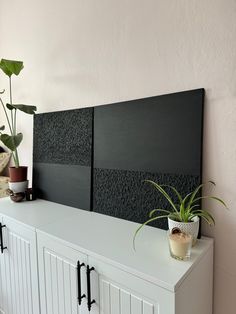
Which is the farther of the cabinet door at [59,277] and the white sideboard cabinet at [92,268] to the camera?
the cabinet door at [59,277]

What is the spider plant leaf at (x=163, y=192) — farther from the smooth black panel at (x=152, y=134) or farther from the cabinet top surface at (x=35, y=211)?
the cabinet top surface at (x=35, y=211)

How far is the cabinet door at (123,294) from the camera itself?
30.7 inches

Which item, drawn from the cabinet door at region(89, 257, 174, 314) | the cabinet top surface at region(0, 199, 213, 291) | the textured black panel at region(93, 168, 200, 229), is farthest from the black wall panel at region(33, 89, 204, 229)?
the cabinet door at region(89, 257, 174, 314)

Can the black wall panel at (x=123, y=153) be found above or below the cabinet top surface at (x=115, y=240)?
above

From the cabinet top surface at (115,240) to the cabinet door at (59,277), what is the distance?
0.05 metres

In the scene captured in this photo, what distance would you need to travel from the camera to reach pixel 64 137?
170 centimetres

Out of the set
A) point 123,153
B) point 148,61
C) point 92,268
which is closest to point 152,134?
point 123,153

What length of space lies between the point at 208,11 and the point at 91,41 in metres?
0.79

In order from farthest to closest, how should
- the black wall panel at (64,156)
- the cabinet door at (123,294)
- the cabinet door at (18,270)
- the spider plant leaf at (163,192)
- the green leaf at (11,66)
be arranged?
the green leaf at (11,66), the black wall panel at (64,156), the cabinet door at (18,270), the spider plant leaf at (163,192), the cabinet door at (123,294)

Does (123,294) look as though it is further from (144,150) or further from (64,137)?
(64,137)

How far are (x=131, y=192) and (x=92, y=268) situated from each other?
0.49 meters

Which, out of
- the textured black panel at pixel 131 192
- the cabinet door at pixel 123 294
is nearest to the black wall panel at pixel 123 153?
the textured black panel at pixel 131 192

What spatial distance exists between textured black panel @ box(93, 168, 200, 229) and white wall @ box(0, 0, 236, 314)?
0.16 m

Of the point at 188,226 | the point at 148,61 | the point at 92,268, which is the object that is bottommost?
the point at 92,268
